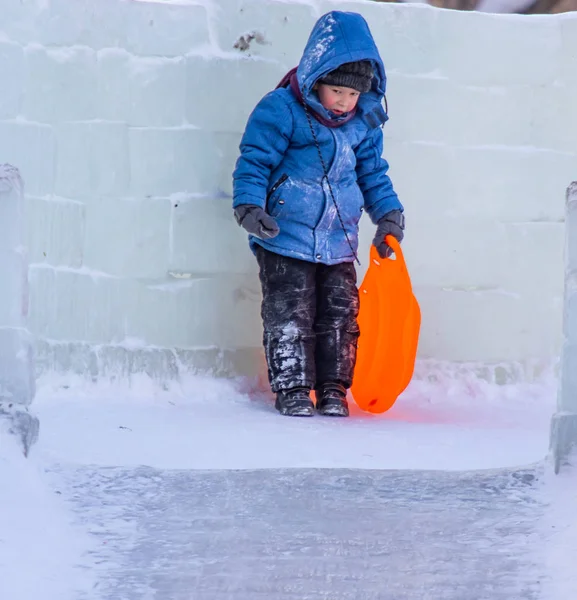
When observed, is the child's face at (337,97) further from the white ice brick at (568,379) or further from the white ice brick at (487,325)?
the white ice brick at (568,379)

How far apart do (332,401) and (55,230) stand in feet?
3.79

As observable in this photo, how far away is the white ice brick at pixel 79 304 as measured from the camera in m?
4.14

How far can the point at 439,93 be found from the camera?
14.5 feet

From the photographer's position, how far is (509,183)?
4480 millimetres

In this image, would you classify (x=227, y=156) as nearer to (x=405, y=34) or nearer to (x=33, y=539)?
(x=405, y=34)

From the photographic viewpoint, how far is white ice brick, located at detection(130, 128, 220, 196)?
420 centimetres

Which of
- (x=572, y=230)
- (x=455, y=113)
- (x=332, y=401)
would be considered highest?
(x=455, y=113)

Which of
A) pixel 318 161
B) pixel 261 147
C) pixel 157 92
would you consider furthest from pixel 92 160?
pixel 318 161

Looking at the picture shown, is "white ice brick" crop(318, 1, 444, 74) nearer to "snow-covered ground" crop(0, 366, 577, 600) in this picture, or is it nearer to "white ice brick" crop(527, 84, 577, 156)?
"white ice brick" crop(527, 84, 577, 156)

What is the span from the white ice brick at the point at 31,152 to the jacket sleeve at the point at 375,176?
1098 millimetres

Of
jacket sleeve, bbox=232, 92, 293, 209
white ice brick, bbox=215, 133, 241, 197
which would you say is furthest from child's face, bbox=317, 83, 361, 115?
white ice brick, bbox=215, 133, 241, 197

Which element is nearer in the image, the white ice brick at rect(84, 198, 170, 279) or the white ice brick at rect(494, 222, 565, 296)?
the white ice brick at rect(84, 198, 170, 279)

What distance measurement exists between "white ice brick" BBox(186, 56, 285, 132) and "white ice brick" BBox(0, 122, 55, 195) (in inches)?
20.6

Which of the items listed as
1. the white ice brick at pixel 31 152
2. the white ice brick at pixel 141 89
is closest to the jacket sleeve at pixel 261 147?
the white ice brick at pixel 141 89
